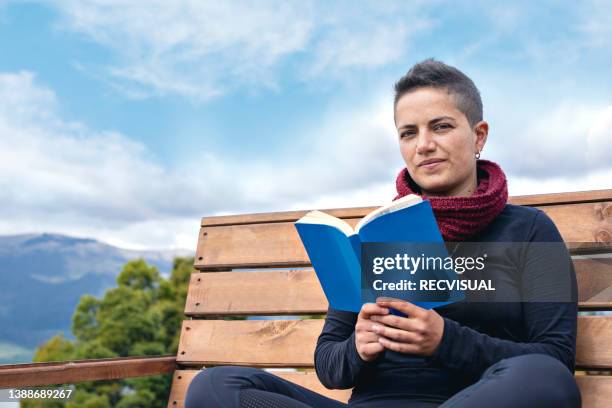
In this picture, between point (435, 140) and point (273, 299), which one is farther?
point (273, 299)

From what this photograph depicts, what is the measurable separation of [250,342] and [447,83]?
4.47 feet

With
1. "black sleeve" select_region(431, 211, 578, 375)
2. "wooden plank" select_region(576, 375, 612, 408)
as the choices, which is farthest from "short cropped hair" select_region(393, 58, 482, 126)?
"wooden plank" select_region(576, 375, 612, 408)

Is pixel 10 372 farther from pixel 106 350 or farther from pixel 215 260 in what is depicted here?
pixel 106 350

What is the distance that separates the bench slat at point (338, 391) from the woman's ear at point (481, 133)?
0.79 m

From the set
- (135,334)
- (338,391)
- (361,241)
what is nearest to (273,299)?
(338,391)

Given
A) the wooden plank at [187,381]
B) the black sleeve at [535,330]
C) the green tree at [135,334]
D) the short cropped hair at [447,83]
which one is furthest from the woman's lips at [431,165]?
the green tree at [135,334]

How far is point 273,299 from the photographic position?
252cm

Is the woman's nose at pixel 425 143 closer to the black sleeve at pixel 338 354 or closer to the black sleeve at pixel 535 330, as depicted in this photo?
the black sleeve at pixel 535 330

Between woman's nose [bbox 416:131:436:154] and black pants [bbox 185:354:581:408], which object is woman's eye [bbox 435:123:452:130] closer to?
woman's nose [bbox 416:131:436:154]

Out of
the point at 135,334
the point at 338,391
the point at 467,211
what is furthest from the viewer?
the point at 135,334

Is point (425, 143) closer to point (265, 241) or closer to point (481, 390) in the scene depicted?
point (481, 390)

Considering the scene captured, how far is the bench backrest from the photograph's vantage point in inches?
80.5

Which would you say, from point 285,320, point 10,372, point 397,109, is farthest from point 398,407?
point 10,372

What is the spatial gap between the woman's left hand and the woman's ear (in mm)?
652
